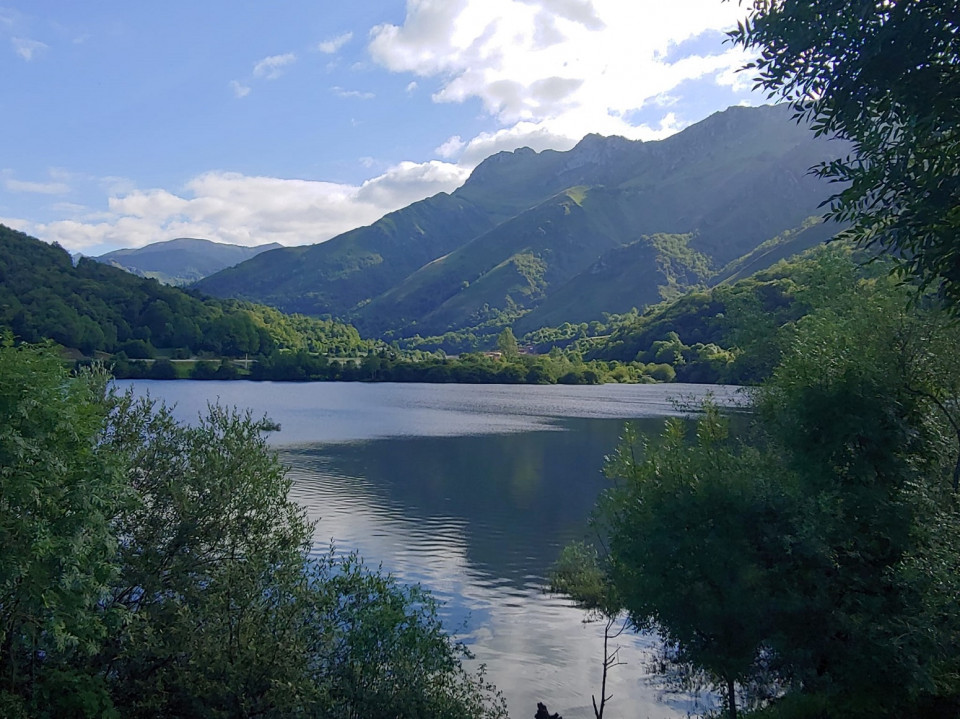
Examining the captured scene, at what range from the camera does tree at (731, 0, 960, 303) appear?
11.9m

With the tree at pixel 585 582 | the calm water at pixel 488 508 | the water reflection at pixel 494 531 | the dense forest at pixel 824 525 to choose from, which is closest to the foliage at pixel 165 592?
the dense forest at pixel 824 525

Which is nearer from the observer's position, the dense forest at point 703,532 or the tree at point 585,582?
the dense forest at point 703,532

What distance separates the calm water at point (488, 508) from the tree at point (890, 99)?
1960cm

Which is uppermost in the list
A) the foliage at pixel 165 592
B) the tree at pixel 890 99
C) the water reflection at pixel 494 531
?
the tree at pixel 890 99

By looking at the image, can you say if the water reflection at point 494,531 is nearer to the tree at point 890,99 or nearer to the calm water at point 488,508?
the calm water at point 488,508

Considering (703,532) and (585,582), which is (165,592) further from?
(585,582)

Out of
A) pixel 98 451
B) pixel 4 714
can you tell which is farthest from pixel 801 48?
pixel 4 714

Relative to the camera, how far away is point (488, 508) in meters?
57.2

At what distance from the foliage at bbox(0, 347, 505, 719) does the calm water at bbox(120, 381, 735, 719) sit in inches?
361

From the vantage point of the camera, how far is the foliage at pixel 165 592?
15180 mm

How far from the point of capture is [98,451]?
60.4 feet

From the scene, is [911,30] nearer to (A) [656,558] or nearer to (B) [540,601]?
(A) [656,558]

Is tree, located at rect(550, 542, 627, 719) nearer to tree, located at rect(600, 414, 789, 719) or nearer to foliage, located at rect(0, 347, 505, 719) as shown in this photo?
tree, located at rect(600, 414, 789, 719)

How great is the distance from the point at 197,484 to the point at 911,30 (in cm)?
2027
